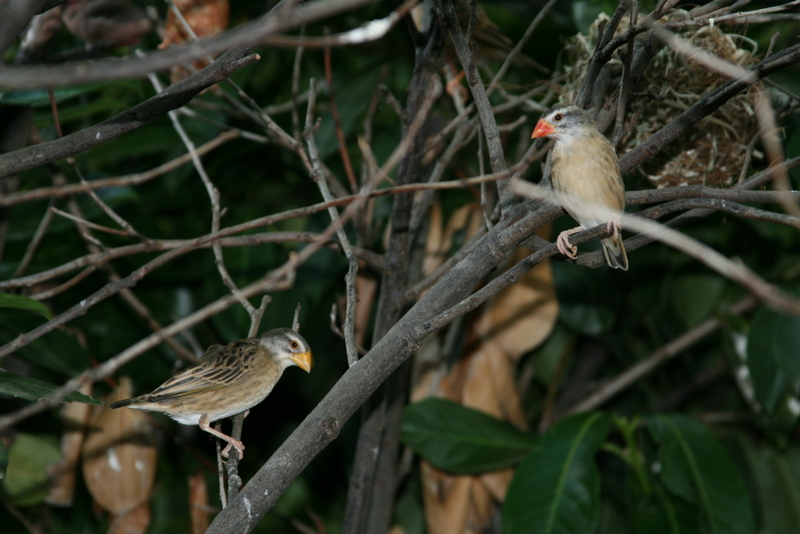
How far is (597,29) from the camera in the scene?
2.73 metres

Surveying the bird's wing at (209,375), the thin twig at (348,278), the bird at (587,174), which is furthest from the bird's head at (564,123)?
the bird's wing at (209,375)

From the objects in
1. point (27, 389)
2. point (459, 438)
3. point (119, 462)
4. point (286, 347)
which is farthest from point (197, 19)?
point (459, 438)

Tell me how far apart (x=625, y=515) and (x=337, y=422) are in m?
3.43

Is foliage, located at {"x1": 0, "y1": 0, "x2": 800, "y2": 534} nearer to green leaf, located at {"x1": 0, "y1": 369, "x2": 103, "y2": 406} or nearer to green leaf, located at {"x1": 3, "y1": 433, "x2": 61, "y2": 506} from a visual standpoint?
green leaf, located at {"x1": 3, "y1": 433, "x2": 61, "y2": 506}

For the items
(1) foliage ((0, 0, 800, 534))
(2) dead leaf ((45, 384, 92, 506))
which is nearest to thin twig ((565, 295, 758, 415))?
(1) foliage ((0, 0, 800, 534))

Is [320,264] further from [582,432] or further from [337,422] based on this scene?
[337,422]

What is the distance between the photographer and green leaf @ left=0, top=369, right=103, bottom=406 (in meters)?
2.01

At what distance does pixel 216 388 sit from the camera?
257 cm

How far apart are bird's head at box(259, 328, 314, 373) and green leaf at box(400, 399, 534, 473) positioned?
88 cm

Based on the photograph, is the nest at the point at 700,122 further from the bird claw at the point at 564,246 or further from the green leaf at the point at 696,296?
the green leaf at the point at 696,296

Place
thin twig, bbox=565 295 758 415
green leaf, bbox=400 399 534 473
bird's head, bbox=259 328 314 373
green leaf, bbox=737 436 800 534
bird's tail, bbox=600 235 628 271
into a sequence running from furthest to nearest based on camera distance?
thin twig, bbox=565 295 758 415
green leaf, bbox=737 436 800 534
green leaf, bbox=400 399 534 473
bird's head, bbox=259 328 314 373
bird's tail, bbox=600 235 628 271

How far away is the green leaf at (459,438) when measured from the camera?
349cm

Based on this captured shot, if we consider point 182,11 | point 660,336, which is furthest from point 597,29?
point 660,336

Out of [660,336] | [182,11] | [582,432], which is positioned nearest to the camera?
[182,11]
